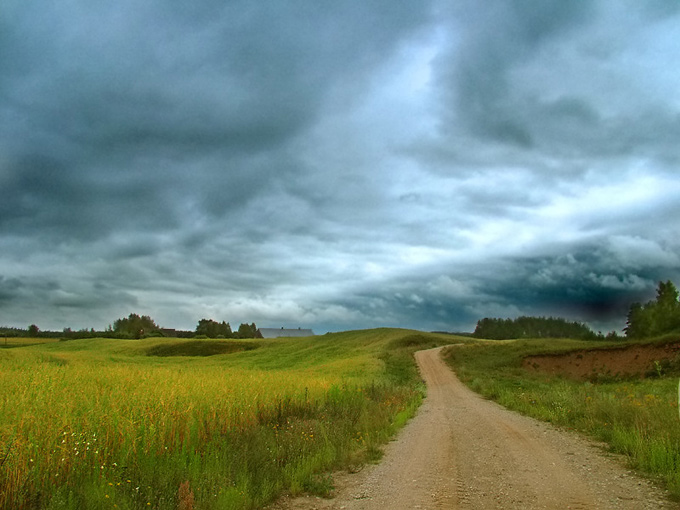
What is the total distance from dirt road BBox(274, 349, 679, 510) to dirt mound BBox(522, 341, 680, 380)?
35214 mm

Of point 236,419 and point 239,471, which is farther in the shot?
point 236,419

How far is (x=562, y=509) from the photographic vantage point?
694 cm

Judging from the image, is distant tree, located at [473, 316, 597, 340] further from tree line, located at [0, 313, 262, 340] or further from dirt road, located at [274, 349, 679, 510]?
dirt road, located at [274, 349, 679, 510]

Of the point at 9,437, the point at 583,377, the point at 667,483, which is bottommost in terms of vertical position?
the point at 583,377

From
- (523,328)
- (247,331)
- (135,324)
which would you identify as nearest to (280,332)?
(247,331)

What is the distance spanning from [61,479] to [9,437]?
1009 millimetres

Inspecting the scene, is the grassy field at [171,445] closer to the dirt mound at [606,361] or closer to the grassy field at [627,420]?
the grassy field at [627,420]

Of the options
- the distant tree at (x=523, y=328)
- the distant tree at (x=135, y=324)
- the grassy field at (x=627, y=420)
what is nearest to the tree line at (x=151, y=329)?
the distant tree at (x=135, y=324)

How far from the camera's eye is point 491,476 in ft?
29.1

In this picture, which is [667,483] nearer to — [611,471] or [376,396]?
[611,471]

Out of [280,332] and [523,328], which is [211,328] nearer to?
[280,332]

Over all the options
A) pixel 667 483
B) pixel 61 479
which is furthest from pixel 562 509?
pixel 61 479

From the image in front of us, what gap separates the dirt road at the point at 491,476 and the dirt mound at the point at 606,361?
35.2 meters

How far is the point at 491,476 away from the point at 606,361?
43995 mm
